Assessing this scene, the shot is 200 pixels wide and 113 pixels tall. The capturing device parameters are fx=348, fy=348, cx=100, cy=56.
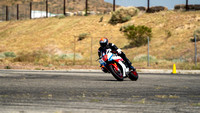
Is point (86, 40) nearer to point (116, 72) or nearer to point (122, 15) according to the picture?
point (122, 15)

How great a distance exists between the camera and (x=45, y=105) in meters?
7.06

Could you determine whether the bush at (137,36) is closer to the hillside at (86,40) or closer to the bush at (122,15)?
the hillside at (86,40)

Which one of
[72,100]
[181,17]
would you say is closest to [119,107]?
[72,100]

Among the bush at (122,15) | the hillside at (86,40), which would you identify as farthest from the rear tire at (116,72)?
the bush at (122,15)

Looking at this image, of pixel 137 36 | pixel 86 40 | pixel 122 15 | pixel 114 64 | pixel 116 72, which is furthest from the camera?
pixel 122 15

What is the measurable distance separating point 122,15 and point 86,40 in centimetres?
999

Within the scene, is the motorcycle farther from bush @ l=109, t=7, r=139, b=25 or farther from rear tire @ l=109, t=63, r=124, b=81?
bush @ l=109, t=7, r=139, b=25

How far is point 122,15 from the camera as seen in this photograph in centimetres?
5709

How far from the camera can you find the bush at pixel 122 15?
5628 cm

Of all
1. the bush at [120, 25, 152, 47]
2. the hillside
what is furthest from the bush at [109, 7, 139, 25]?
the bush at [120, 25, 152, 47]

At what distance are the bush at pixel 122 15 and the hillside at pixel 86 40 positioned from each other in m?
1.35

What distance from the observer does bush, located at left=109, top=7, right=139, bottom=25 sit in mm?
56281

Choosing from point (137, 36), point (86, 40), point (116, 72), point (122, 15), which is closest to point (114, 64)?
point (116, 72)

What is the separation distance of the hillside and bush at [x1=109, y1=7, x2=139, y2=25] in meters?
1.35
